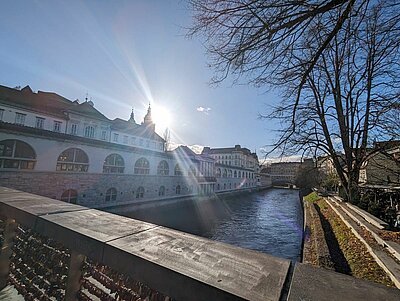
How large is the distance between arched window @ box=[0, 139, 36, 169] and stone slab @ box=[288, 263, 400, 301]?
53.1ft

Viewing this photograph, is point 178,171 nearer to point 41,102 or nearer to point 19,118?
point 19,118

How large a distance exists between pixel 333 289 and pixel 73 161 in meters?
17.4

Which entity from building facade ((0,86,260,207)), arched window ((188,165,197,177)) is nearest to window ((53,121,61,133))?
building facade ((0,86,260,207))

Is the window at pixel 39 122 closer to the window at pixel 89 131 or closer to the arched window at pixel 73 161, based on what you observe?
the window at pixel 89 131

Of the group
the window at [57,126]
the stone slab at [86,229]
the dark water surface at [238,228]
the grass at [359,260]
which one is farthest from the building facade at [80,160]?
the grass at [359,260]

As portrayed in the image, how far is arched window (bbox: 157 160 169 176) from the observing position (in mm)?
23513

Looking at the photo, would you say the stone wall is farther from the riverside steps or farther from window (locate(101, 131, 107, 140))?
the riverside steps

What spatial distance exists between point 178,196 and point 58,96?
22895mm

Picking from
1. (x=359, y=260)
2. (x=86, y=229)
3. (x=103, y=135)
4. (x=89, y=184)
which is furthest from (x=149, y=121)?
(x=86, y=229)

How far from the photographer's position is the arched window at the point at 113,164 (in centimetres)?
1773

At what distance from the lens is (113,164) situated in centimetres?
1834

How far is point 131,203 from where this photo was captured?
18.4 metres

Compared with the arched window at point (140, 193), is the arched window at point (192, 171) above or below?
above

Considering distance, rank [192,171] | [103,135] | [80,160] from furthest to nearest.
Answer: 1. [103,135]
2. [192,171]
3. [80,160]
